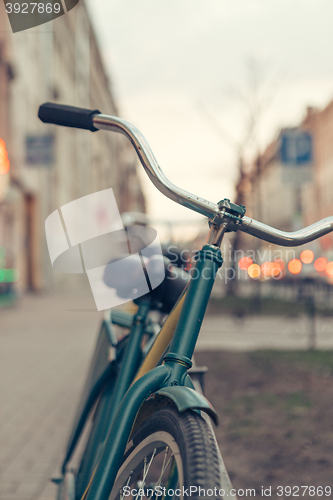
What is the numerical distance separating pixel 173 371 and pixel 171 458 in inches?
8.4

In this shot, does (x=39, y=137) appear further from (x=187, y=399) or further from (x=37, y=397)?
(x=187, y=399)

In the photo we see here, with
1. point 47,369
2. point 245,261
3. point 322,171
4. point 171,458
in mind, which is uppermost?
point 322,171

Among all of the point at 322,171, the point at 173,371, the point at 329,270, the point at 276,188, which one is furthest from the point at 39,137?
the point at 322,171

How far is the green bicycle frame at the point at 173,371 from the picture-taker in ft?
4.48

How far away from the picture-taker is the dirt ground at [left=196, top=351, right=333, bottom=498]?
2924mm

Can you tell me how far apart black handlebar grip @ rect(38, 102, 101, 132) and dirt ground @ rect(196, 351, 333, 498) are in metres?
2.05

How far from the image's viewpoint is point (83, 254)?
188cm

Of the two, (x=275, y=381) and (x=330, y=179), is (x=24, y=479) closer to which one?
(x=275, y=381)

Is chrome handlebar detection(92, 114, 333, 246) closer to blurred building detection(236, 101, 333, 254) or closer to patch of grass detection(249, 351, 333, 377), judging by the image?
blurred building detection(236, 101, 333, 254)

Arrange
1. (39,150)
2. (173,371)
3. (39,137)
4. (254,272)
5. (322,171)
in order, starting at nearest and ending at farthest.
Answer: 1. (173,371)
2. (254,272)
3. (39,150)
4. (39,137)
5. (322,171)

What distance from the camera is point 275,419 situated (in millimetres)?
3742

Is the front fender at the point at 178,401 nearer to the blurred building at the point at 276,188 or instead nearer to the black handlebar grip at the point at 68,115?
the blurred building at the point at 276,188

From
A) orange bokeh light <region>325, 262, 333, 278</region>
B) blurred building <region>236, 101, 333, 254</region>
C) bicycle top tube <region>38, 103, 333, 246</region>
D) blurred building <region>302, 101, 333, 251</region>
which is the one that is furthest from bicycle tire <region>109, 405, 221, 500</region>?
blurred building <region>302, 101, 333, 251</region>

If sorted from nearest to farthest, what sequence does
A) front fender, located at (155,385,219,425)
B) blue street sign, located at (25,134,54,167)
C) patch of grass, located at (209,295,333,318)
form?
front fender, located at (155,385,219,425) → patch of grass, located at (209,295,333,318) → blue street sign, located at (25,134,54,167)
